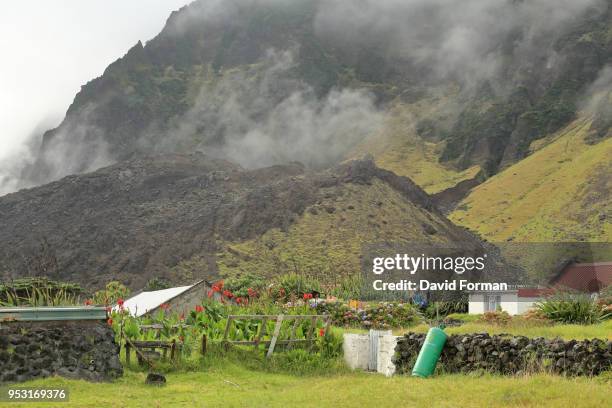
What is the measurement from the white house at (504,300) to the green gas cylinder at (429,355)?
40.6 ft

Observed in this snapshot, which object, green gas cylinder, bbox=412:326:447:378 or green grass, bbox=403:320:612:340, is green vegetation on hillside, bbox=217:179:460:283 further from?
green gas cylinder, bbox=412:326:447:378

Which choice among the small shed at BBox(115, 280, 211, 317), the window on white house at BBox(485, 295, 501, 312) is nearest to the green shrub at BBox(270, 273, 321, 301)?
the small shed at BBox(115, 280, 211, 317)

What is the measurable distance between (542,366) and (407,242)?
128ft

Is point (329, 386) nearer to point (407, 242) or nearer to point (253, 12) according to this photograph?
point (407, 242)

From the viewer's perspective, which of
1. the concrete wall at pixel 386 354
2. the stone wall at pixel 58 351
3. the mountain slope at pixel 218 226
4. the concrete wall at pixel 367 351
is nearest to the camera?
the stone wall at pixel 58 351

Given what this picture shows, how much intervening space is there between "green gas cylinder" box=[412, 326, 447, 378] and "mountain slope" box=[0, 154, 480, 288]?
30.2 m

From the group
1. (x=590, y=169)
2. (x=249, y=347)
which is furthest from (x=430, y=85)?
(x=249, y=347)

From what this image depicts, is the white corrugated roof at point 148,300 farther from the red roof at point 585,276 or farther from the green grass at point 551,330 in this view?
the red roof at point 585,276

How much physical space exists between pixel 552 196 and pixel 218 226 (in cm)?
4407

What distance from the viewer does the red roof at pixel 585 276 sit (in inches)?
1174

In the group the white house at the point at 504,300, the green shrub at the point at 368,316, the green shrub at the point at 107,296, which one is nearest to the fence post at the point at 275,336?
the green shrub at the point at 107,296

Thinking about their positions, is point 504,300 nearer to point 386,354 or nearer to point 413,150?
point 386,354

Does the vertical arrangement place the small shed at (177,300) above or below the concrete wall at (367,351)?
above

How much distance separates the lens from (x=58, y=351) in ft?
37.6
